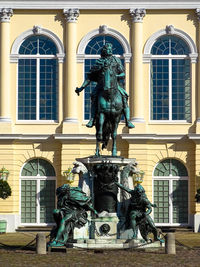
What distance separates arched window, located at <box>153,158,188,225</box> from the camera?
46.0m

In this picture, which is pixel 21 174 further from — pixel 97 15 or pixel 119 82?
pixel 119 82

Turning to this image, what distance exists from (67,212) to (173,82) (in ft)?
68.9

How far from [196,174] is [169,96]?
392 centimetres

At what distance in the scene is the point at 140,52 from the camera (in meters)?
45.9

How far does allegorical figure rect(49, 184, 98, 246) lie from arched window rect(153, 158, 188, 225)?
19994mm

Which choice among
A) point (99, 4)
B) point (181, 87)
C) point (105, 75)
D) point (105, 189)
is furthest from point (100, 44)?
point (105, 189)

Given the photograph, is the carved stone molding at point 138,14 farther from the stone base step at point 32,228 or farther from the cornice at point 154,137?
the stone base step at point 32,228

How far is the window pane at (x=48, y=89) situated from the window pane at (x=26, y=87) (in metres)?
0.38

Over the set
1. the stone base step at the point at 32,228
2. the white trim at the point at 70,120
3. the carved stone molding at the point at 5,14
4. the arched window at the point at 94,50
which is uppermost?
the carved stone molding at the point at 5,14

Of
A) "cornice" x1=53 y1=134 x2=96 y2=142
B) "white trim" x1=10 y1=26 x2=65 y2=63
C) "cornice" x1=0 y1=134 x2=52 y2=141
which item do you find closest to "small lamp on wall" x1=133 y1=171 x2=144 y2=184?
"cornice" x1=53 y1=134 x2=96 y2=142

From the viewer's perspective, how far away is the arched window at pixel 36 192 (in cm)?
4606

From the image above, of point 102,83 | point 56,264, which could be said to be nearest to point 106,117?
point 102,83

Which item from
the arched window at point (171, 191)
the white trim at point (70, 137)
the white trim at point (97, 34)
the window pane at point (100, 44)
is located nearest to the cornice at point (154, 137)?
the arched window at point (171, 191)

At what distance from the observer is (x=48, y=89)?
46094 mm
